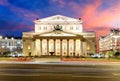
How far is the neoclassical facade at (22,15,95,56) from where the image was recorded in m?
151

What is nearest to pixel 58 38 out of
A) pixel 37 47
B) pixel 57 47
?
pixel 57 47

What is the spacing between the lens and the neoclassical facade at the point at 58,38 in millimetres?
150875

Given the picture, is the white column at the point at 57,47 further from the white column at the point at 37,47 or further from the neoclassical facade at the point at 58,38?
the white column at the point at 37,47

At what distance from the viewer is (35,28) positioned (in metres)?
159

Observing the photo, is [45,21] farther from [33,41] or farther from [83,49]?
[83,49]

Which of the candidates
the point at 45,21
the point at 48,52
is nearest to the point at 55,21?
the point at 45,21

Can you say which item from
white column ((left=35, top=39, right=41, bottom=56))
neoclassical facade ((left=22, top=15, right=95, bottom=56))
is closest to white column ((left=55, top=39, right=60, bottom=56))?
neoclassical facade ((left=22, top=15, right=95, bottom=56))

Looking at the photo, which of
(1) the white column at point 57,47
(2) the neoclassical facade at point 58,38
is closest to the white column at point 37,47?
(2) the neoclassical facade at point 58,38

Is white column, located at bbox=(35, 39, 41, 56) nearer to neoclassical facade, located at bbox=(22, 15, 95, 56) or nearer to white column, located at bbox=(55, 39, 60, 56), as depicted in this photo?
neoclassical facade, located at bbox=(22, 15, 95, 56)

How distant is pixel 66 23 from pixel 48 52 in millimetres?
16036

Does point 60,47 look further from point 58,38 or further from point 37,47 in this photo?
point 37,47

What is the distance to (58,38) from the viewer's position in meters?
151

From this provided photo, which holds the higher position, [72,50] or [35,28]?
[35,28]

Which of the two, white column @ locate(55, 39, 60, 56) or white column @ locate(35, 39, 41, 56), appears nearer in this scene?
white column @ locate(35, 39, 41, 56)
